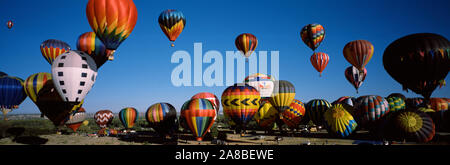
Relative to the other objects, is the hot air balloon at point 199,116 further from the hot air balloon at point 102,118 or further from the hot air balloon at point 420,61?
the hot air balloon at point 102,118

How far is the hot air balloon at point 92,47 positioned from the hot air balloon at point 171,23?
687cm

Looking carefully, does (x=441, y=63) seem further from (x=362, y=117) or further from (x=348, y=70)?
(x=348, y=70)

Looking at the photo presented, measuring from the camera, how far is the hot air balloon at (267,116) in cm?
2602

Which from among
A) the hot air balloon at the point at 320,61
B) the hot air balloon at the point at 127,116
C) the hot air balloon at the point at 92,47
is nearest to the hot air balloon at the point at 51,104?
the hot air balloon at the point at 92,47

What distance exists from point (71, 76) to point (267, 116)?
59.9 ft

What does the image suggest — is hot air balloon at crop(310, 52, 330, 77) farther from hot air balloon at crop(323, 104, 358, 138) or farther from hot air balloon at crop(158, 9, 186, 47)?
hot air balloon at crop(158, 9, 186, 47)

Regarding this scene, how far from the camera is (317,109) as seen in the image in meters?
24.4

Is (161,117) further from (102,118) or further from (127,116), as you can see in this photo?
(102,118)

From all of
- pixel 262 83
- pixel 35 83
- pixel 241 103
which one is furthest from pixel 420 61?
pixel 35 83

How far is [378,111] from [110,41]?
21.0m

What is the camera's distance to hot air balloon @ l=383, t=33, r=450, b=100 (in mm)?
14172

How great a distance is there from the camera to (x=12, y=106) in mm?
20812

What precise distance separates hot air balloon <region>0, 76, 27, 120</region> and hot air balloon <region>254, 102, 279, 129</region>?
857 inches

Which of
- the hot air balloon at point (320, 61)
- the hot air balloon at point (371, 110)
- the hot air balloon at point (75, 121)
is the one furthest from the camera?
the hot air balloon at point (320, 61)
